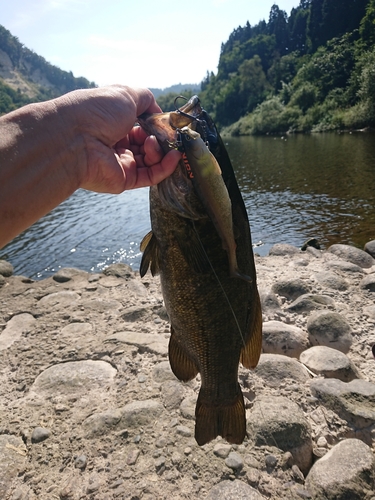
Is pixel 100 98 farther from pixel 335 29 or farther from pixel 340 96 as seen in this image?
pixel 335 29

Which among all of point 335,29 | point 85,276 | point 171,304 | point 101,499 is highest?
point 335,29

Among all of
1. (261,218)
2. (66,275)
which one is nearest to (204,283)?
(66,275)

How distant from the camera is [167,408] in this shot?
13.6 feet

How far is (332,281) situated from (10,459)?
19.2 feet

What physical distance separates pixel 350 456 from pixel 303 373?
125cm

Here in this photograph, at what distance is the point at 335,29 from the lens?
306ft

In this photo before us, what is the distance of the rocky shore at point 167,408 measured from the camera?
331 centimetres

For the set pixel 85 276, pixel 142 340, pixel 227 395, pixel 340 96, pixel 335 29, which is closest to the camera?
pixel 227 395

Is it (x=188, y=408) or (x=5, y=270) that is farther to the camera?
(x=5, y=270)

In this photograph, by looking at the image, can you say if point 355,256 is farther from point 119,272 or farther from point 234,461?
point 234,461

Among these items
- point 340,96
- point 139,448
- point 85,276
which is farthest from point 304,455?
point 340,96

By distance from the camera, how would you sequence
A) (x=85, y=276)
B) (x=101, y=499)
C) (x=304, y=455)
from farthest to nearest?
1. (x=85, y=276)
2. (x=304, y=455)
3. (x=101, y=499)

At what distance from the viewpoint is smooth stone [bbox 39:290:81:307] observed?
24.1 ft

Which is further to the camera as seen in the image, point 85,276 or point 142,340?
point 85,276
